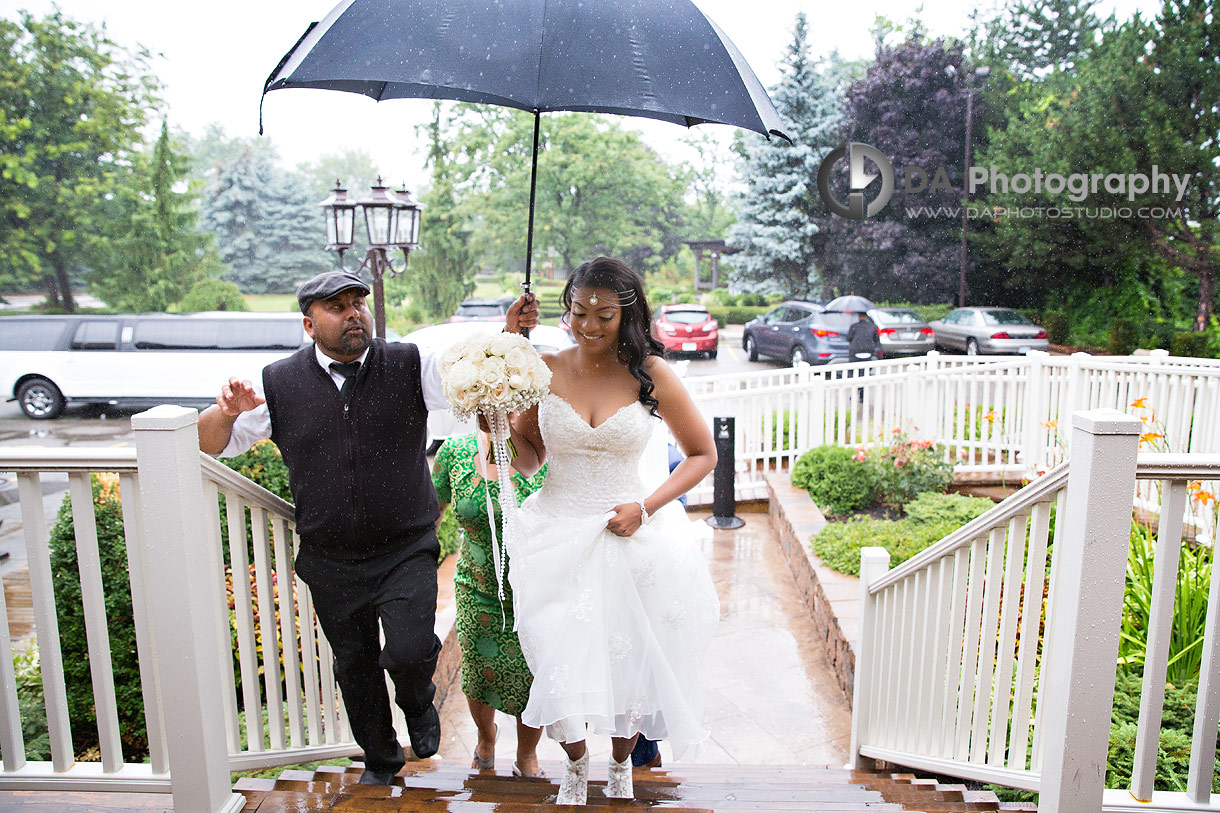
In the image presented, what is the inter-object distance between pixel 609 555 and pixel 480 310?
47.6 ft

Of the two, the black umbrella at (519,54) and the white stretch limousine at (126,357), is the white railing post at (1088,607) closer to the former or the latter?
the black umbrella at (519,54)

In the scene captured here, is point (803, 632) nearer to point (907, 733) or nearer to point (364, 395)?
point (907, 733)

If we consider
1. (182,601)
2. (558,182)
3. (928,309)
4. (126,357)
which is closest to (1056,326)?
(928,309)

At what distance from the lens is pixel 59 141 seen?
1315 cm

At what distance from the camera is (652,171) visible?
1700 centimetres

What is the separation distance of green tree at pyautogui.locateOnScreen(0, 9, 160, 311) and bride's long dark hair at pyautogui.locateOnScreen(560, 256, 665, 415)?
14.4m

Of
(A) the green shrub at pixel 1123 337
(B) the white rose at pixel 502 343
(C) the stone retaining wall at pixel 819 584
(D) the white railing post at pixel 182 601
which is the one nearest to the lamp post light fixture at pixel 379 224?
(C) the stone retaining wall at pixel 819 584

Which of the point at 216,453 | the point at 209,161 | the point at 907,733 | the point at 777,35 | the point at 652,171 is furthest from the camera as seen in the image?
the point at 209,161

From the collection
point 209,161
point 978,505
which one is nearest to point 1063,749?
point 978,505

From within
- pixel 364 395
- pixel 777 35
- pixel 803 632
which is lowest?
pixel 803 632

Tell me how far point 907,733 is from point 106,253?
15.3 metres

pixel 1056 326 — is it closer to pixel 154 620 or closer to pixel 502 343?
pixel 502 343

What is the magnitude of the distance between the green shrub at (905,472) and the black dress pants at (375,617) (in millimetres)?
4282

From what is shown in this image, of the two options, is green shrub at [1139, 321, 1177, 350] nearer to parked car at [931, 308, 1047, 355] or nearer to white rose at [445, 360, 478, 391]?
parked car at [931, 308, 1047, 355]
